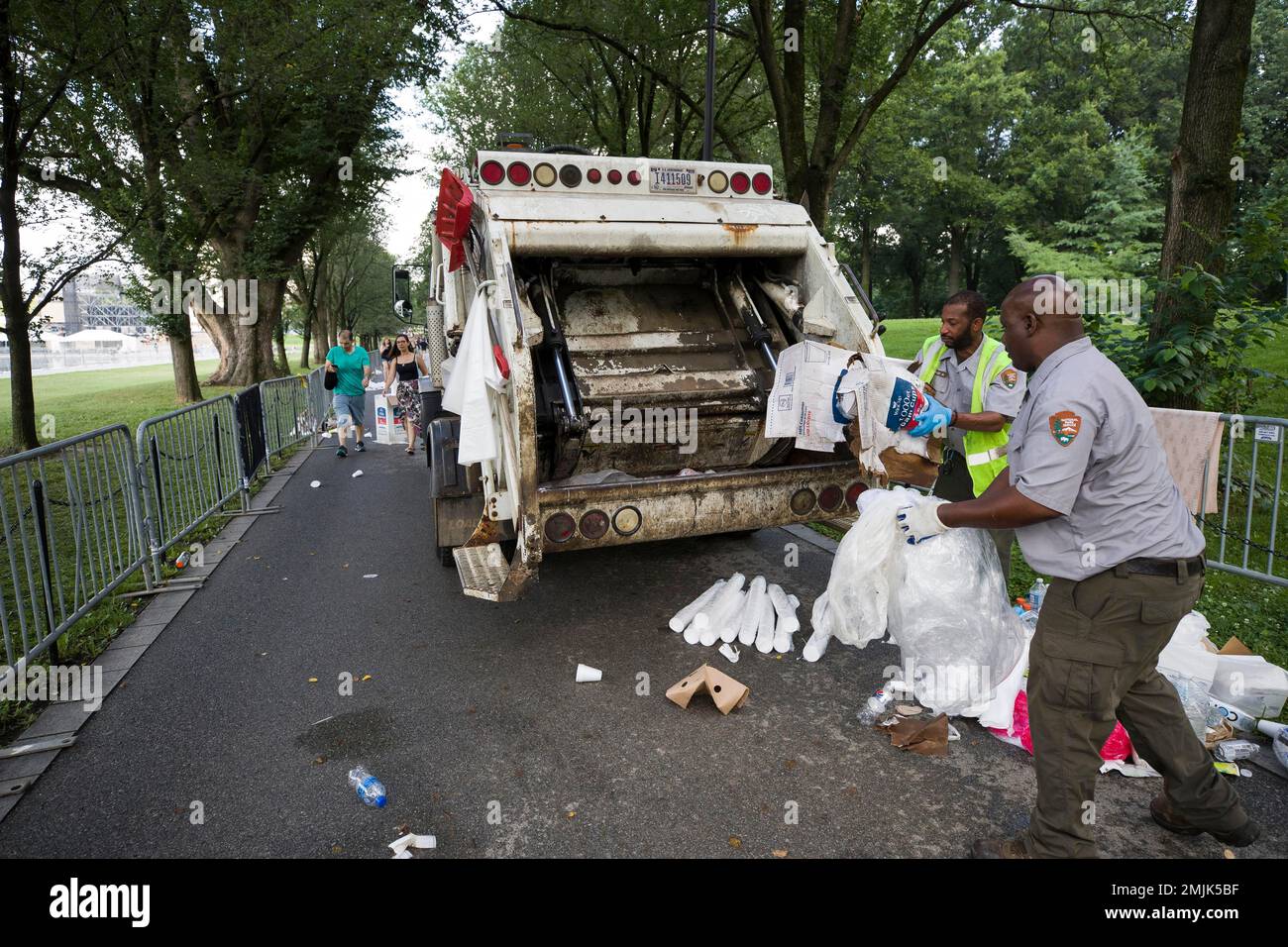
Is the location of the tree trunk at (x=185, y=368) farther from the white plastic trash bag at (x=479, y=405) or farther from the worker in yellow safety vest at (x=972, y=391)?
the worker in yellow safety vest at (x=972, y=391)

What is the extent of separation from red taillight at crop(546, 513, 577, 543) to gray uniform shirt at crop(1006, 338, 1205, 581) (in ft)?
7.14

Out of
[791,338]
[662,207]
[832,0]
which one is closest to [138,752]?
[662,207]

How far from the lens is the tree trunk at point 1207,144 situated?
5430 mm

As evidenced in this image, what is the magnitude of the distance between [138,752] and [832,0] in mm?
11558

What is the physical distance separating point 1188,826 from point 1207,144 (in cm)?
508

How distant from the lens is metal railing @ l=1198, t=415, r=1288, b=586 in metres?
4.24

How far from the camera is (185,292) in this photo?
13852 millimetres

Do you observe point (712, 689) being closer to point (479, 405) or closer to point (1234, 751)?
point (479, 405)

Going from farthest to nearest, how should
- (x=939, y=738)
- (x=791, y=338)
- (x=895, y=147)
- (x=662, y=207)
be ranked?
(x=895, y=147)
(x=791, y=338)
(x=662, y=207)
(x=939, y=738)

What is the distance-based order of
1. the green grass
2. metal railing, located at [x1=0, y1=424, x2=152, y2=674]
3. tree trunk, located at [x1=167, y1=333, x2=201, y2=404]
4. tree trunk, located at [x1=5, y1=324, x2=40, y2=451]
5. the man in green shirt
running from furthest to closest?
tree trunk, located at [x1=167, y1=333, x2=201, y2=404] < the green grass < the man in green shirt < tree trunk, located at [x1=5, y1=324, x2=40, y2=451] < metal railing, located at [x1=0, y1=424, x2=152, y2=674]

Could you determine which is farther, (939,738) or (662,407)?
(662,407)

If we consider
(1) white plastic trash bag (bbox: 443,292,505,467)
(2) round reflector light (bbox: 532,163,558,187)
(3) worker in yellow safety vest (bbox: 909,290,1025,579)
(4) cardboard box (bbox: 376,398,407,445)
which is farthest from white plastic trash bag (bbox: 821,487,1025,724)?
(4) cardboard box (bbox: 376,398,407,445)

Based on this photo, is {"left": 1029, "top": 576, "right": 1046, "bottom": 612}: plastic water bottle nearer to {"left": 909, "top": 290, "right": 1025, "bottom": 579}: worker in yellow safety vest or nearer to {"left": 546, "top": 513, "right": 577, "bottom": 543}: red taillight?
{"left": 909, "top": 290, "right": 1025, "bottom": 579}: worker in yellow safety vest

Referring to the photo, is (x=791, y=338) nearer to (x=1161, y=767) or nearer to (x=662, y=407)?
(x=662, y=407)
